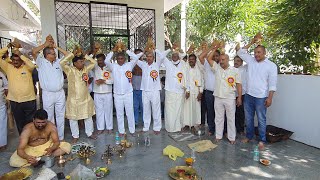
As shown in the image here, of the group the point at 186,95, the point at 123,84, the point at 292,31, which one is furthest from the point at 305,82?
the point at 123,84

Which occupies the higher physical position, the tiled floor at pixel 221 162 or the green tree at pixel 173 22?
the green tree at pixel 173 22

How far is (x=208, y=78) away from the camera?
5418mm

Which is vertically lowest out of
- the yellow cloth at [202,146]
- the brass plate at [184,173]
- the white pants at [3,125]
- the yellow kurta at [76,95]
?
the brass plate at [184,173]

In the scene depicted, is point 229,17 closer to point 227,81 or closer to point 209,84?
point 209,84

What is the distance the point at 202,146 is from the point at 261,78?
1677 millimetres

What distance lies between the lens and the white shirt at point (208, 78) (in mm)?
5354

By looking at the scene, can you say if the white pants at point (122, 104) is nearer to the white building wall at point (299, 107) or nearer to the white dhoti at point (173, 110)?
the white dhoti at point (173, 110)

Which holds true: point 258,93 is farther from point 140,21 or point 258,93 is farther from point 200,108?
point 140,21

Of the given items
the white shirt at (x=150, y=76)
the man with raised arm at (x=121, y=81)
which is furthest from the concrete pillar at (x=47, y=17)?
the white shirt at (x=150, y=76)

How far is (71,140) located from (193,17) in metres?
5.49

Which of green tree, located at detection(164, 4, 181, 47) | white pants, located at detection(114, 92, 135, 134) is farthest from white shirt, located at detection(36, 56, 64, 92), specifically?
green tree, located at detection(164, 4, 181, 47)

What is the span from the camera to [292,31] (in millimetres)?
5379

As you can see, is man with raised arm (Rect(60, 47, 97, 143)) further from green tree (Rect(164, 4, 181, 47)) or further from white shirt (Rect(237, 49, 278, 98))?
green tree (Rect(164, 4, 181, 47))

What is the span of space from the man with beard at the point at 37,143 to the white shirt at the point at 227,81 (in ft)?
9.82
